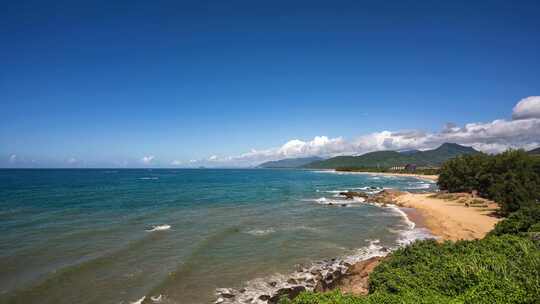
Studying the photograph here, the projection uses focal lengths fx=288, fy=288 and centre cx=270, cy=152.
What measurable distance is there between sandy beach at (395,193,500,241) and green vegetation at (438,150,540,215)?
266cm

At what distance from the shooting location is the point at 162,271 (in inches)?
699

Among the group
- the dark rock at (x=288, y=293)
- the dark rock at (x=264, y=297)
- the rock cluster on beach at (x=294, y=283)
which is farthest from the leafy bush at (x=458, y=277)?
the dark rock at (x=264, y=297)

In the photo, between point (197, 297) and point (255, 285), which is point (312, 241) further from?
point (197, 297)

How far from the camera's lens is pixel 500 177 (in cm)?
4219

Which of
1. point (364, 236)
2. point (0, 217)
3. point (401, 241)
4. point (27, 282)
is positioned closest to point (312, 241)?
point (364, 236)

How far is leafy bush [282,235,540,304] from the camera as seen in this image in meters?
7.80

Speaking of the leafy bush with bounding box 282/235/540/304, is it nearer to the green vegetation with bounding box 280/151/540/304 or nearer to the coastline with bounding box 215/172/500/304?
the green vegetation with bounding box 280/151/540/304

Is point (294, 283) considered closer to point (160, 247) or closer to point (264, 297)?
point (264, 297)

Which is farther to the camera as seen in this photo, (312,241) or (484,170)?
(484,170)

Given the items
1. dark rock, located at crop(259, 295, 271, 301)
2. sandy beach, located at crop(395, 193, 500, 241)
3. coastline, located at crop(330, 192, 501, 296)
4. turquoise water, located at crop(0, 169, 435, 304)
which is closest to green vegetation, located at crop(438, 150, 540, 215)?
sandy beach, located at crop(395, 193, 500, 241)

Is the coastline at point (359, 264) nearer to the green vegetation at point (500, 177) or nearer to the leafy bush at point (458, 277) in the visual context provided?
the leafy bush at point (458, 277)

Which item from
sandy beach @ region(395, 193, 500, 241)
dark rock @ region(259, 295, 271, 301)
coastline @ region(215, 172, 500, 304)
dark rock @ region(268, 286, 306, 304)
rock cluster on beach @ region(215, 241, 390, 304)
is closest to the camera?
dark rock @ region(268, 286, 306, 304)

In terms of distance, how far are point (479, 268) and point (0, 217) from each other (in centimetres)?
4483

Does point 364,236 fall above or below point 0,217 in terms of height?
below
